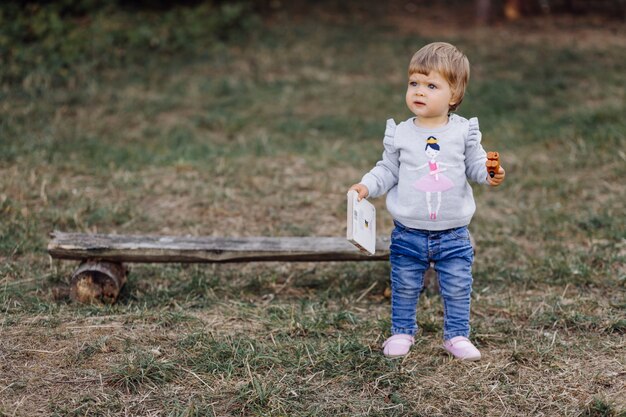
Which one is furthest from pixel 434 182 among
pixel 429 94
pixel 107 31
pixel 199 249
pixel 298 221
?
pixel 107 31

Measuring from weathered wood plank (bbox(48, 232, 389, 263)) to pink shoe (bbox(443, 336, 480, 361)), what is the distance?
82 cm

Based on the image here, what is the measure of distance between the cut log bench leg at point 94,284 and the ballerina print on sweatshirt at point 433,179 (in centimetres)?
183

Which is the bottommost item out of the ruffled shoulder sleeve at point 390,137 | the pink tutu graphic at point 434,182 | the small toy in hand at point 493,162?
the pink tutu graphic at point 434,182

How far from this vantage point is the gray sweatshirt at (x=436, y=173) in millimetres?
3656

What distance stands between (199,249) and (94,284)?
1.99 feet

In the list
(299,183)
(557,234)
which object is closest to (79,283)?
(299,183)

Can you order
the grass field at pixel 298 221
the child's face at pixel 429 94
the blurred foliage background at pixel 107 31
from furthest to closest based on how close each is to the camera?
the blurred foliage background at pixel 107 31 < the child's face at pixel 429 94 < the grass field at pixel 298 221

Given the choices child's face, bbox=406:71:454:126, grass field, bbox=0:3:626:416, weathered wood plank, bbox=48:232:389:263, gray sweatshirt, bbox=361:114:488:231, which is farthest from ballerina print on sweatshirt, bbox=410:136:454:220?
weathered wood plank, bbox=48:232:389:263

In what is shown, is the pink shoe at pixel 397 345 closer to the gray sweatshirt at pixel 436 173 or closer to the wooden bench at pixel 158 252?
the gray sweatshirt at pixel 436 173

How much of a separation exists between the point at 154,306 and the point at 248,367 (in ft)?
3.55

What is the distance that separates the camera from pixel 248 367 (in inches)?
139

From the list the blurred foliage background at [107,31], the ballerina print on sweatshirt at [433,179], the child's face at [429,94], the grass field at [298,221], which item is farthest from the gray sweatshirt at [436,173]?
the blurred foliage background at [107,31]

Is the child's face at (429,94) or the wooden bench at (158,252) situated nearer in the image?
the child's face at (429,94)

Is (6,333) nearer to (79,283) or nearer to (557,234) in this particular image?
(79,283)
